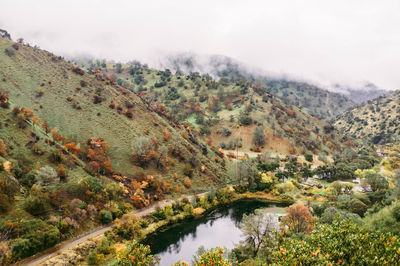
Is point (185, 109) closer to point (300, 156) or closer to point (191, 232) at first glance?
point (300, 156)

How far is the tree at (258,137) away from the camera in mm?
157625

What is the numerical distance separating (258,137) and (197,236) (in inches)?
4111

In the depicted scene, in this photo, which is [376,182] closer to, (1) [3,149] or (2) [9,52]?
(1) [3,149]

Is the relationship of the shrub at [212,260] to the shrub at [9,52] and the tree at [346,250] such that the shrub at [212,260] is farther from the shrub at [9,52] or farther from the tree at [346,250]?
the shrub at [9,52]


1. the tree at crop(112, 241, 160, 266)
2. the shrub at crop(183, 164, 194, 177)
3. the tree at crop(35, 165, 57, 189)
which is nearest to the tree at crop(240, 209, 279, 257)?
the tree at crop(112, 241, 160, 266)

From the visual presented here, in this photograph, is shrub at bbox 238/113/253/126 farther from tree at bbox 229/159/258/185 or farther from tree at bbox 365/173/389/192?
tree at bbox 365/173/389/192

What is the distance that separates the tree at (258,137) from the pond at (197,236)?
79570mm

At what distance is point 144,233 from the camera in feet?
202

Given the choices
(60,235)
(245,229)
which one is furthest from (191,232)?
(60,235)

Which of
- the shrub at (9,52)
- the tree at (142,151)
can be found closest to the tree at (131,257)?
the tree at (142,151)

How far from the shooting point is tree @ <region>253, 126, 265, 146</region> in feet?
517

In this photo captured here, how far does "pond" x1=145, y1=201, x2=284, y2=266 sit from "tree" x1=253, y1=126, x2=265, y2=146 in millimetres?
79570

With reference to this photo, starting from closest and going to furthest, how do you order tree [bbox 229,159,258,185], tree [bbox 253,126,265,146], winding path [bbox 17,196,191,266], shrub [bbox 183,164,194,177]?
1. winding path [bbox 17,196,191,266]
2. shrub [bbox 183,164,194,177]
3. tree [bbox 229,159,258,185]
4. tree [bbox 253,126,265,146]

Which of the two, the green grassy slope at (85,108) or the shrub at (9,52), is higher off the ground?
the shrub at (9,52)
